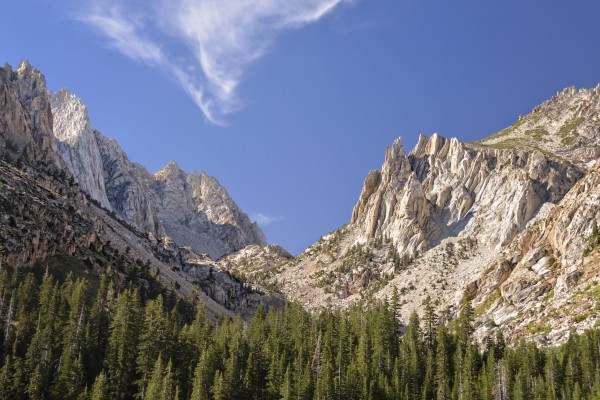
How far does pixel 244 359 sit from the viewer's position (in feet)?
349

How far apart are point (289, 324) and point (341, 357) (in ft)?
77.6

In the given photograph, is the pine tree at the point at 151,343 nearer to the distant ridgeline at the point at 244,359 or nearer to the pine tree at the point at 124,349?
the distant ridgeline at the point at 244,359

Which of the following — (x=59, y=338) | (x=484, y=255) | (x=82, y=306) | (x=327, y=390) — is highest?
(x=484, y=255)

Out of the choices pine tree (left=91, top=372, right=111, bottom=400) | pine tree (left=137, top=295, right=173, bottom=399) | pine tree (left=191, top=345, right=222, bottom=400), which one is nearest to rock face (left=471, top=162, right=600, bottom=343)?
A: pine tree (left=191, top=345, right=222, bottom=400)

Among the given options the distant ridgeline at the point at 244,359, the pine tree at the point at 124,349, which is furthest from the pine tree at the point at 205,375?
the pine tree at the point at 124,349

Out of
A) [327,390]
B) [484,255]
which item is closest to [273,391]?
[327,390]

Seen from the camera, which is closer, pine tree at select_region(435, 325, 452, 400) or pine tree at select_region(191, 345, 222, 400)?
pine tree at select_region(191, 345, 222, 400)

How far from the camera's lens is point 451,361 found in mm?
107688

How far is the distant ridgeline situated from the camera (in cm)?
9325

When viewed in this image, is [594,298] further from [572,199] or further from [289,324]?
[289,324]

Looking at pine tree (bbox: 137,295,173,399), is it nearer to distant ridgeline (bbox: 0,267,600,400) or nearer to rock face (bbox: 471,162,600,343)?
distant ridgeline (bbox: 0,267,600,400)

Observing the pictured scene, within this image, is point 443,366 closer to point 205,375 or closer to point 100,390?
point 205,375

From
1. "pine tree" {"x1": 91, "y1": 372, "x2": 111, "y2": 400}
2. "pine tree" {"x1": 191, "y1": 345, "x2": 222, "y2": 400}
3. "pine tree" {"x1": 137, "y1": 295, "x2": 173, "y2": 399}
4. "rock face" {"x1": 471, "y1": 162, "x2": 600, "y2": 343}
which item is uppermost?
"rock face" {"x1": 471, "y1": 162, "x2": 600, "y2": 343}

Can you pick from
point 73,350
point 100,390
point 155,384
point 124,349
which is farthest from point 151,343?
point 100,390
